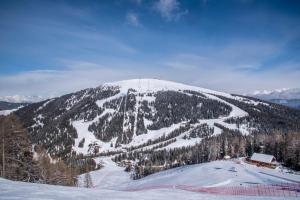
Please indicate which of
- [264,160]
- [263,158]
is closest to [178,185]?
→ [264,160]

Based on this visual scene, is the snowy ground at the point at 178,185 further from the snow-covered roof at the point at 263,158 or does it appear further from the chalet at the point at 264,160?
the snow-covered roof at the point at 263,158

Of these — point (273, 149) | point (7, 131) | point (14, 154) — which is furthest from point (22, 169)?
point (273, 149)

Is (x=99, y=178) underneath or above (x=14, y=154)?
underneath

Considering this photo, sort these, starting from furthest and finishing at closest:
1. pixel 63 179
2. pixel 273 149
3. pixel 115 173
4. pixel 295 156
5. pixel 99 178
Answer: pixel 115 173 → pixel 99 178 → pixel 273 149 → pixel 295 156 → pixel 63 179

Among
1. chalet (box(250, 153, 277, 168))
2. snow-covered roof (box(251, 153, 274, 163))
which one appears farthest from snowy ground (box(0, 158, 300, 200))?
snow-covered roof (box(251, 153, 274, 163))

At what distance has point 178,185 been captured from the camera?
210 ft

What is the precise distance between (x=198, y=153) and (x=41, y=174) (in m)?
128

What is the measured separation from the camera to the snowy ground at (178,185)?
2202 centimetres

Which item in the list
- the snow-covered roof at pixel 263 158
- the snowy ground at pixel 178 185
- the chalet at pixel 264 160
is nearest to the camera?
the snowy ground at pixel 178 185

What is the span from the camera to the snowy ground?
867 inches

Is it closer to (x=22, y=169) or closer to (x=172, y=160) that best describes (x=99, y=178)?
(x=172, y=160)

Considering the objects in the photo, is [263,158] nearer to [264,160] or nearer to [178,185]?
[264,160]

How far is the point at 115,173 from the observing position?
19612 centimetres

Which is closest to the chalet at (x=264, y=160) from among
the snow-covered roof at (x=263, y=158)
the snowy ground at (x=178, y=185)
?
the snow-covered roof at (x=263, y=158)
